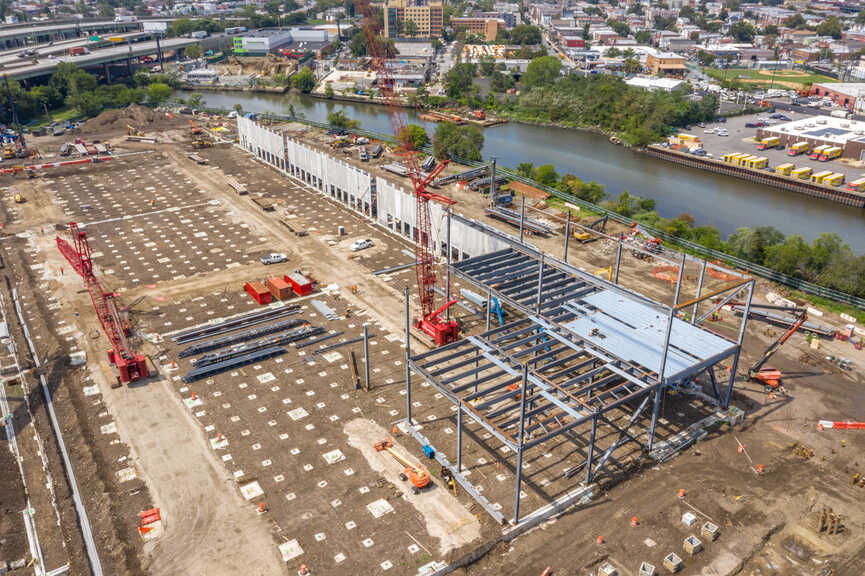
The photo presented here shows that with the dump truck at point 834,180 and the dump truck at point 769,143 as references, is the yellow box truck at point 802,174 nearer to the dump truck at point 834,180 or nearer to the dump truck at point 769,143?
the dump truck at point 834,180

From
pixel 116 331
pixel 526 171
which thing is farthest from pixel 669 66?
pixel 116 331

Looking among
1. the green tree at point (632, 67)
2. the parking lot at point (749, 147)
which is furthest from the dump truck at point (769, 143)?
the green tree at point (632, 67)

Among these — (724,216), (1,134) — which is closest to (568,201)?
(724,216)

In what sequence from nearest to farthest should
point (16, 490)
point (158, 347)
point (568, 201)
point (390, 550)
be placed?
point (390, 550) < point (16, 490) < point (158, 347) < point (568, 201)

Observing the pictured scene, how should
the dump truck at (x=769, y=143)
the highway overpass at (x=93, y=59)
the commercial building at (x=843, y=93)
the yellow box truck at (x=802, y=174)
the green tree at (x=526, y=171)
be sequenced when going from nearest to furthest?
1. the green tree at (x=526, y=171)
2. the yellow box truck at (x=802, y=174)
3. the dump truck at (x=769, y=143)
4. the commercial building at (x=843, y=93)
5. the highway overpass at (x=93, y=59)

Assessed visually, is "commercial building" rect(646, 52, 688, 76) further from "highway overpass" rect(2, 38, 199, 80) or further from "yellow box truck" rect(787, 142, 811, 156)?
"highway overpass" rect(2, 38, 199, 80)

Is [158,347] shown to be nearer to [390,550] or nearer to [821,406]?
[390,550]

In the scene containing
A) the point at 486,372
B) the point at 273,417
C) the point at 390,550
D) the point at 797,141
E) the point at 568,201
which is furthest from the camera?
the point at 797,141

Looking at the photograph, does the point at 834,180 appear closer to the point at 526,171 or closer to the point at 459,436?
the point at 526,171
